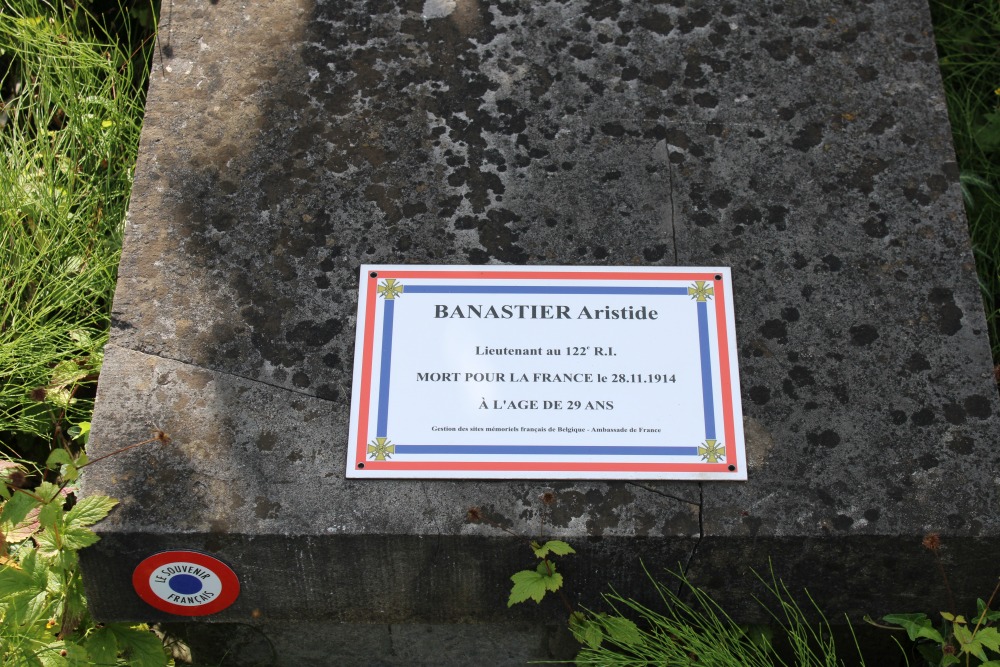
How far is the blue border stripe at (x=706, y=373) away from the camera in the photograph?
1.68 meters

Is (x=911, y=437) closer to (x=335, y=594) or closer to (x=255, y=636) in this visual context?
(x=335, y=594)

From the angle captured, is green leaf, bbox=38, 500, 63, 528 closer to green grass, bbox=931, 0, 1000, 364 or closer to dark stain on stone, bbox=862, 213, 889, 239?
dark stain on stone, bbox=862, 213, 889, 239

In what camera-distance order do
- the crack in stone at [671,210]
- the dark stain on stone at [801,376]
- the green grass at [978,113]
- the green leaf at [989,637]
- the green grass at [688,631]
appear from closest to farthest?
the green leaf at [989,637] < the green grass at [688,631] < the dark stain on stone at [801,376] < the crack in stone at [671,210] < the green grass at [978,113]

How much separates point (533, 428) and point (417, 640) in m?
0.65

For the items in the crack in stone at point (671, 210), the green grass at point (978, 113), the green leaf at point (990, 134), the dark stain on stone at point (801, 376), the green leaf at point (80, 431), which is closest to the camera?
the dark stain on stone at point (801, 376)

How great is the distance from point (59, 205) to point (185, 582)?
124 centimetres

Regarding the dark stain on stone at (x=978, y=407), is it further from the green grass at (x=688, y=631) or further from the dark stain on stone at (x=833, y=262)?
the green grass at (x=688, y=631)

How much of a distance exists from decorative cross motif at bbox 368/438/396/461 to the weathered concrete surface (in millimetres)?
58

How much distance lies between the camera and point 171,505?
1.63 meters

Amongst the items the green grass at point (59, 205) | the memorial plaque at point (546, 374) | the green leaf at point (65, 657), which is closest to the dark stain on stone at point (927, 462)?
the memorial plaque at point (546, 374)

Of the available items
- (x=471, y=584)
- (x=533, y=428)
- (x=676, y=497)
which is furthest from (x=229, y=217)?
(x=676, y=497)

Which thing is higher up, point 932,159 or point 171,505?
point 932,159

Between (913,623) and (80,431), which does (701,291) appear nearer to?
(913,623)

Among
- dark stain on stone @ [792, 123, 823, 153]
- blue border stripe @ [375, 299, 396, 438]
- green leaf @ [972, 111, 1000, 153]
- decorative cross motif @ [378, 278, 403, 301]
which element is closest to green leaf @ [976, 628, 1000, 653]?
dark stain on stone @ [792, 123, 823, 153]
